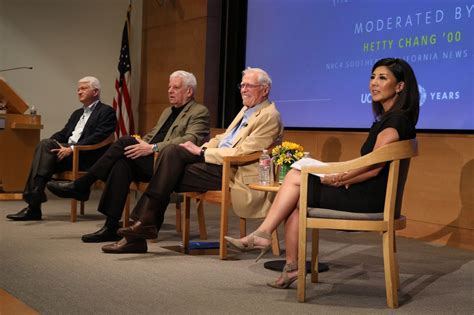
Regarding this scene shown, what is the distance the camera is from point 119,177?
4.82 metres

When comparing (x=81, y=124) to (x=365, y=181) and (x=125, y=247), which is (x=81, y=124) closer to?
(x=125, y=247)

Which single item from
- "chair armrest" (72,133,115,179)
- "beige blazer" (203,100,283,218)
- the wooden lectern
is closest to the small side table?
"beige blazer" (203,100,283,218)

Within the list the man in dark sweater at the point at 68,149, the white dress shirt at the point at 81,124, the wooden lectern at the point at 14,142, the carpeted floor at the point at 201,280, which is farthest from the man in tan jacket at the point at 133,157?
the wooden lectern at the point at 14,142

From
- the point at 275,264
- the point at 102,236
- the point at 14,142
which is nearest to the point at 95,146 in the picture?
the point at 102,236

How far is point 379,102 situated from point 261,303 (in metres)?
1.17

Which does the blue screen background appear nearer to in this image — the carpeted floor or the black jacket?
the carpeted floor

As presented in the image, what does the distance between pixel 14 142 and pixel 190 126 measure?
302 cm

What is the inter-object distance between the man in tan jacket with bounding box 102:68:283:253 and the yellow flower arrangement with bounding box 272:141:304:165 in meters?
0.41

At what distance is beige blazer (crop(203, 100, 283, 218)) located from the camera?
4.43m

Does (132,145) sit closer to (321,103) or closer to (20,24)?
(321,103)

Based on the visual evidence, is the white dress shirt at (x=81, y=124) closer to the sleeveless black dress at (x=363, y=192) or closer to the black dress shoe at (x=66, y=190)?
the black dress shoe at (x=66, y=190)

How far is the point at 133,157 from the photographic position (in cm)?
489

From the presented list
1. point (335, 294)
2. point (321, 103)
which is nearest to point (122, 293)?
point (335, 294)

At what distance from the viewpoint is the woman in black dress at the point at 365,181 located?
334 cm
